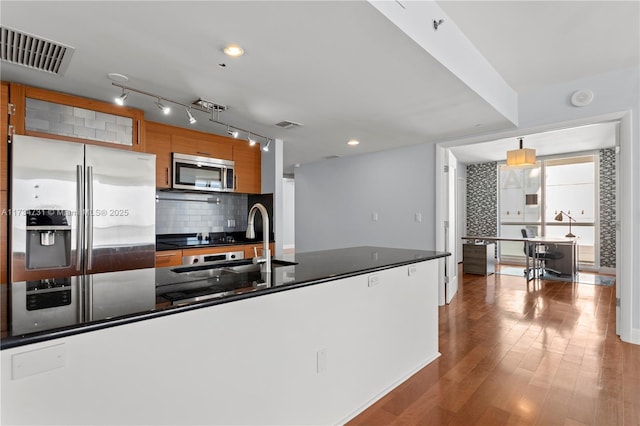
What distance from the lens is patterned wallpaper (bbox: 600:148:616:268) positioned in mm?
6633

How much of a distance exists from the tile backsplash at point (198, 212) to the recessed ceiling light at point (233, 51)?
247 centimetres

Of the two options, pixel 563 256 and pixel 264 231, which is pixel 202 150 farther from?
pixel 563 256

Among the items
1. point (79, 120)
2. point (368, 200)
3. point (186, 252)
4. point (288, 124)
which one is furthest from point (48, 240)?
point (368, 200)

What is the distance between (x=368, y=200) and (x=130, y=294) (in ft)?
14.4

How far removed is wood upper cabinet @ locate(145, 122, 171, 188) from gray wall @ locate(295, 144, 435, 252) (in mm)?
2987

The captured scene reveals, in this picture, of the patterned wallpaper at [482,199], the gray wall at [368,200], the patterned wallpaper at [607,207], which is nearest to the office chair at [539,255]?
the patterned wallpaper at [607,207]

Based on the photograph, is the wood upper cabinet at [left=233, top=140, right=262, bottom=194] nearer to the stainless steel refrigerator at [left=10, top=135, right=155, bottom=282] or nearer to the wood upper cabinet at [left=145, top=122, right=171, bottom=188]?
the wood upper cabinet at [left=145, top=122, right=171, bottom=188]

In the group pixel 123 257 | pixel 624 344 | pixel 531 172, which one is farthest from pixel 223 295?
pixel 531 172

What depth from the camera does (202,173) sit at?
3.90m

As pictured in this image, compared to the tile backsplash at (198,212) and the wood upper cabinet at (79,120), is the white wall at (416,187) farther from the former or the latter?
the wood upper cabinet at (79,120)

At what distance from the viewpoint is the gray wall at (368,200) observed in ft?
15.3

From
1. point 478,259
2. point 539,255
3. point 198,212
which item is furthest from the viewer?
point 478,259

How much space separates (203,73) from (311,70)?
752 mm

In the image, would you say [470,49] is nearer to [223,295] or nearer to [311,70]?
[311,70]
